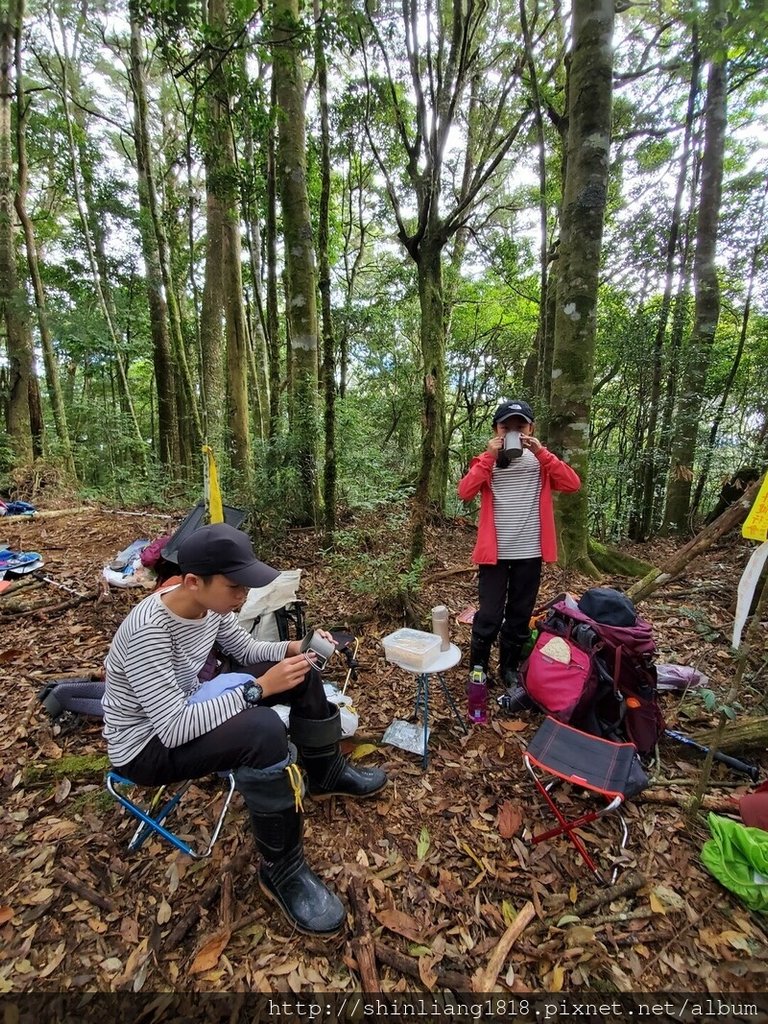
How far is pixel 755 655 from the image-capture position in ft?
10.6

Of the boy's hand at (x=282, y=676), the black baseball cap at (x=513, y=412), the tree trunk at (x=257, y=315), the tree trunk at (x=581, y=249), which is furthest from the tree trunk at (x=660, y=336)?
the boy's hand at (x=282, y=676)

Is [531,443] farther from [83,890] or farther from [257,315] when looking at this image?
[257,315]

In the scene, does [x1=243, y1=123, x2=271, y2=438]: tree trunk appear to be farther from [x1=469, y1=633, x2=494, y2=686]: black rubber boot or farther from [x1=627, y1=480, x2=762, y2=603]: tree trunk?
[x1=627, y1=480, x2=762, y2=603]: tree trunk

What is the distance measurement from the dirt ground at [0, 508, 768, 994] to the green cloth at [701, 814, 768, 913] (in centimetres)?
7

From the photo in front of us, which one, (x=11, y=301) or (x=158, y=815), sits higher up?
(x=11, y=301)

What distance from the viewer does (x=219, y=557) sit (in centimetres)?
169

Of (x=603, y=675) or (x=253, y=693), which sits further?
(x=603, y=675)

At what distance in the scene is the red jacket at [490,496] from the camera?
299 cm

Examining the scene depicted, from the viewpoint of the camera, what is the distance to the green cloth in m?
1.77

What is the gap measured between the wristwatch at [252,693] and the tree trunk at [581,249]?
13.1ft

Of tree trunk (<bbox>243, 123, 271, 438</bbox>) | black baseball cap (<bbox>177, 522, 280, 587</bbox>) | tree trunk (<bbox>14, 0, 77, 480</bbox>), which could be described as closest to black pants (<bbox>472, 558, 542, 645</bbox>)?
black baseball cap (<bbox>177, 522, 280, 587</bbox>)

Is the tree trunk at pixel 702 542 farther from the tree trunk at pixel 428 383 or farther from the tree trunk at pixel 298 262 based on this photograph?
the tree trunk at pixel 298 262

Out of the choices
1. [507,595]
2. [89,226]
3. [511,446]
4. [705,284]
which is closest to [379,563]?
[507,595]

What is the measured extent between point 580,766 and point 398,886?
1012 millimetres
